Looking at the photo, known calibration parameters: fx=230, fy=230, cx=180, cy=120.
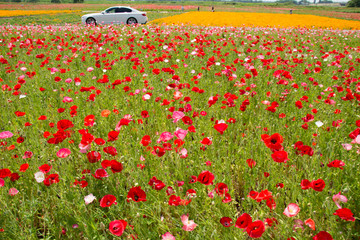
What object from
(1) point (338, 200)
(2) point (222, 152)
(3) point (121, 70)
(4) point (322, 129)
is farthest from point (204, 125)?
(3) point (121, 70)

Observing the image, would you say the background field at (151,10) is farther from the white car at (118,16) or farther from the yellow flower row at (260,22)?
the yellow flower row at (260,22)

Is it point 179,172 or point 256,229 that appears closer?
point 256,229

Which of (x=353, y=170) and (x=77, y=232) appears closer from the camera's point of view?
(x=77, y=232)

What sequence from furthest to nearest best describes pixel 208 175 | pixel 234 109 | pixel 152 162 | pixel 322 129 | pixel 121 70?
1. pixel 121 70
2. pixel 234 109
3. pixel 322 129
4. pixel 152 162
5. pixel 208 175

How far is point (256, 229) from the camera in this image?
87 centimetres

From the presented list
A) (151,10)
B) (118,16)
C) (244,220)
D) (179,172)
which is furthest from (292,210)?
(151,10)

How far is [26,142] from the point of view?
201 centimetres

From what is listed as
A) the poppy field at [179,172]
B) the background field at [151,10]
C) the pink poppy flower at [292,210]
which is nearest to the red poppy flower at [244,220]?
the poppy field at [179,172]

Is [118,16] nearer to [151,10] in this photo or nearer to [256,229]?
[256,229]

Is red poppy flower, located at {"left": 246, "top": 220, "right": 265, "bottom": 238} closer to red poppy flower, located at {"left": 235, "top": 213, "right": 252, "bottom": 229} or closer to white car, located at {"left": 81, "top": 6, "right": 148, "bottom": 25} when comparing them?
red poppy flower, located at {"left": 235, "top": 213, "right": 252, "bottom": 229}

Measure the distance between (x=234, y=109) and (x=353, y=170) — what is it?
4.28 feet

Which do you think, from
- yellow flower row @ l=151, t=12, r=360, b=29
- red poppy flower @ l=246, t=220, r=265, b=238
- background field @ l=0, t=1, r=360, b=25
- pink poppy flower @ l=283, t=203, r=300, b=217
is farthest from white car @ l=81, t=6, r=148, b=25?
red poppy flower @ l=246, t=220, r=265, b=238

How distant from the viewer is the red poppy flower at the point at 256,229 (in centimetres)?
85

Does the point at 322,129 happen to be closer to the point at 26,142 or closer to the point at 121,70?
the point at 26,142
